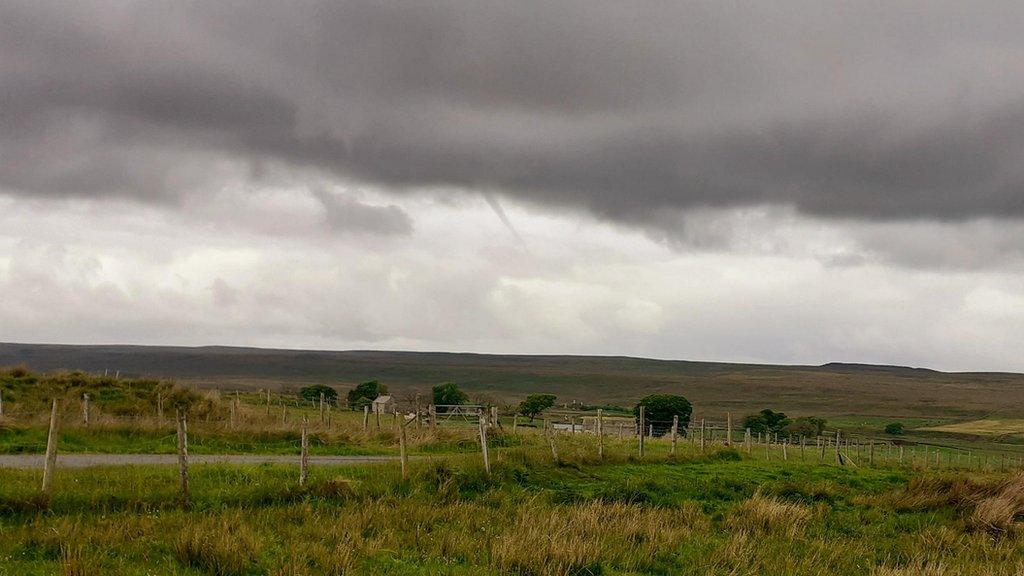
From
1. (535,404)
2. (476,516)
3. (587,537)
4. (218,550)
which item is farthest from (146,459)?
(535,404)

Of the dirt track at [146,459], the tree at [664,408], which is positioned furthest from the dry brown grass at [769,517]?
the tree at [664,408]

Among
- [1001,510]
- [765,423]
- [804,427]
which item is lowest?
[804,427]

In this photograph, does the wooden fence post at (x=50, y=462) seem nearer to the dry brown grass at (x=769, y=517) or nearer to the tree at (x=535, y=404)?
the dry brown grass at (x=769, y=517)

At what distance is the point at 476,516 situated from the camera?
66.0 ft

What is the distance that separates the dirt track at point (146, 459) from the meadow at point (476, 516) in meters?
1.91

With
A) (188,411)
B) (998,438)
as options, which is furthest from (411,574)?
(998,438)

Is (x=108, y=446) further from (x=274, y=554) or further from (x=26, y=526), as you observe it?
(x=274, y=554)

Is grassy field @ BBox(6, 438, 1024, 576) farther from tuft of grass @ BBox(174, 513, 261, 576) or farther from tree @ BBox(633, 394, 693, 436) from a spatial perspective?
tree @ BBox(633, 394, 693, 436)

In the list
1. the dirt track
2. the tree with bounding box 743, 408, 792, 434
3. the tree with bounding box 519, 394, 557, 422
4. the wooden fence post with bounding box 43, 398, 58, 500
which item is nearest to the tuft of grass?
the wooden fence post with bounding box 43, 398, 58, 500

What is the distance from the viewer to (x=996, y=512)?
2556 centimetres

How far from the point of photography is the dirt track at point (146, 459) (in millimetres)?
24500

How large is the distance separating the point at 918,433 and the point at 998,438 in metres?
12.4

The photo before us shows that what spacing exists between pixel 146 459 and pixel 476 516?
44.4 ft

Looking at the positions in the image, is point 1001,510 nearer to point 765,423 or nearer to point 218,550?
point 218,550
